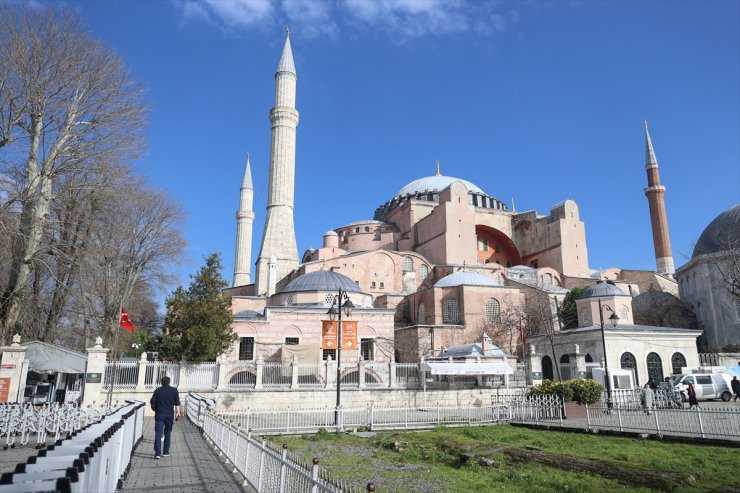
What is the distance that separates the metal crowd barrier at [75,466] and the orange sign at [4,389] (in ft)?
29.3

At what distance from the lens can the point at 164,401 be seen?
8.17m

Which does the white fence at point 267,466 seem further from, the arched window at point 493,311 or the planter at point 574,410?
the arched window at point 493,311

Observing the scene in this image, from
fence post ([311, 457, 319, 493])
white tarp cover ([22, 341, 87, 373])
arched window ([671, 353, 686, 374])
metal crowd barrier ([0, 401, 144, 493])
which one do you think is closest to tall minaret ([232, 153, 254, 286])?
white tarp cover ([22, 341, 87, 373])

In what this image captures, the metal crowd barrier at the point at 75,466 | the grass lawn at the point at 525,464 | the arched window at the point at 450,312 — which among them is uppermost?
the arched window at the point at 450,312

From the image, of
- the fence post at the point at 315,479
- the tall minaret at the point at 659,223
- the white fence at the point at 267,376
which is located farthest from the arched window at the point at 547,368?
the fence post at the point at 315,479

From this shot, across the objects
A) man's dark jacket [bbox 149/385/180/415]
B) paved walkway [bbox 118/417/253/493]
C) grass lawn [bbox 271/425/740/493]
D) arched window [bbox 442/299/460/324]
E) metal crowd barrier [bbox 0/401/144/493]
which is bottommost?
grass lawn [bbox 271/425/740/493]

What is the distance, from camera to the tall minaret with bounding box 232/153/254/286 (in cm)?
4709

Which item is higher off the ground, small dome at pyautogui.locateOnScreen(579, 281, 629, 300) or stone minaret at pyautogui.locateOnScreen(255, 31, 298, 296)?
stone minaret at pyautogui.locateOnScreen(255, 31, 298, 296)

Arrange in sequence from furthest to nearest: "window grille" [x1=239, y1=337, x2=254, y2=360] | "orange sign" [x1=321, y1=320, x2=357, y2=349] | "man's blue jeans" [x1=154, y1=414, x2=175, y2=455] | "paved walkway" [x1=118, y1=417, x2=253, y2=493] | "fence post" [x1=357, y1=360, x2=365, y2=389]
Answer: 1. "window grille" [x1=239, y1=337, x2=254, y2=360]
2. "fence post" [x1=357, y1=360, x2=365, y2=389]
3. "orange sign" [x1=321, y1=320, x2=357, y2=349]
4. "man's blue jeans" [x1=154, y1=414, x2=175, y2=455]
5. "paved walkway" [x1=118, y1=417, x2=253, y2=493]

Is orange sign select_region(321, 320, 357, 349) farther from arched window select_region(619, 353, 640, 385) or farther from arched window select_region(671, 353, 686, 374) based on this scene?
arched window select_region(671, 353, 686, 374)

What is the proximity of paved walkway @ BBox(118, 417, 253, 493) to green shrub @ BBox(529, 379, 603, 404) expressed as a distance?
10.3m

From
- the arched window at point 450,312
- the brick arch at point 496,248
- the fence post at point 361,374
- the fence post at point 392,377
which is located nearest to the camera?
the fence post at point 361,374

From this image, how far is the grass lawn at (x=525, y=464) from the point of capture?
651 centimetres

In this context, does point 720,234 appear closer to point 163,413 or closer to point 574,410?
point 574,410
